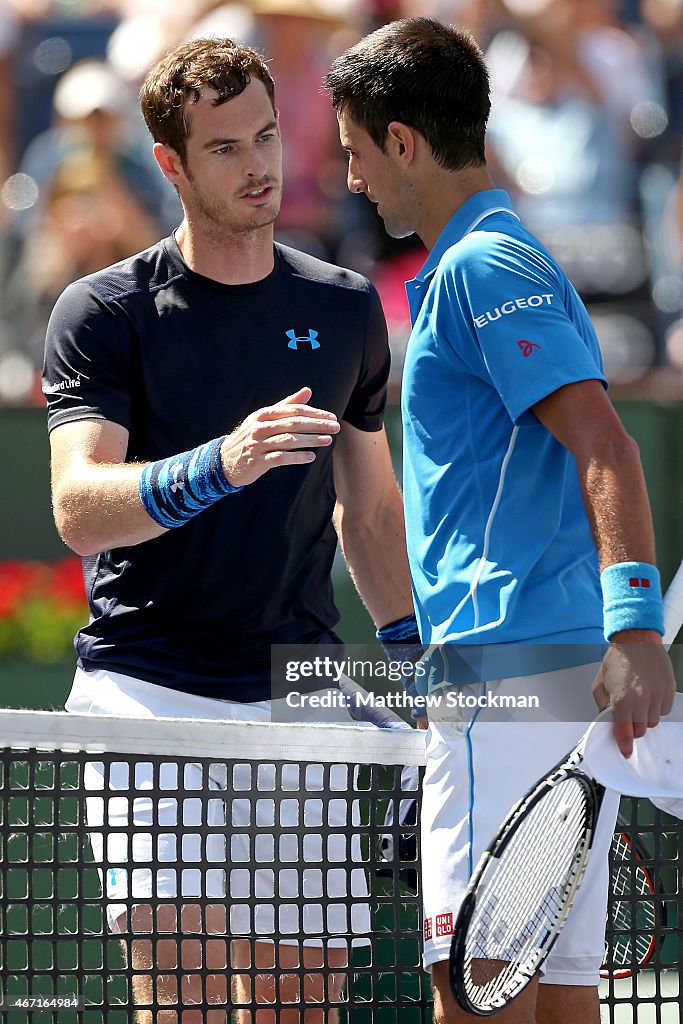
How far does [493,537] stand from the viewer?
2240 mm

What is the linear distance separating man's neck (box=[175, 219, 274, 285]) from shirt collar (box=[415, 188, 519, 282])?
2.72ft

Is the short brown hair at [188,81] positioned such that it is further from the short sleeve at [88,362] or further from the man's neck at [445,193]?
the man's neck at [445,193]

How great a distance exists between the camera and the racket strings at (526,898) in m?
2.13

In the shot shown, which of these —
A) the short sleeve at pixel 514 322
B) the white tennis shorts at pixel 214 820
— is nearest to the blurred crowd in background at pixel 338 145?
the white tennis shorts at pixel 214 820

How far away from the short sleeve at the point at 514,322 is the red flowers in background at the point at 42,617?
3.74m

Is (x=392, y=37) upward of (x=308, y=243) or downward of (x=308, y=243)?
downward

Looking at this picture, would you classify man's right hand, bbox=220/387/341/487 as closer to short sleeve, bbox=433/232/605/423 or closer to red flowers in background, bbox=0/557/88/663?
short sleeve, bbox=433/232/605/423

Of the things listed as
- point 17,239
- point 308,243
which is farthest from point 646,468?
point 17,239

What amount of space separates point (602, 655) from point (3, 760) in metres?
1.02

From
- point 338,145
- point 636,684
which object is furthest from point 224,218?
point 338,145

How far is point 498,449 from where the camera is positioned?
2252 mm

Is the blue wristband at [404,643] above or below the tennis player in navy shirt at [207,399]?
below

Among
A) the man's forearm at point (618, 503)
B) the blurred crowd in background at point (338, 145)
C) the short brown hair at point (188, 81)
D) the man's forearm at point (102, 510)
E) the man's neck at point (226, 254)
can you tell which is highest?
the blurred crowd in background at point (338, 145)

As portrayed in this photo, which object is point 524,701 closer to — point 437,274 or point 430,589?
point 430,589
